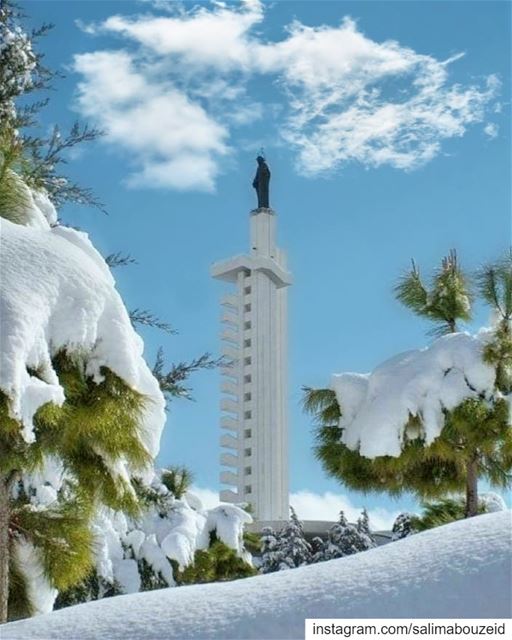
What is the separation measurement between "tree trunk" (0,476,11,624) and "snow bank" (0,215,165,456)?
105 centimetres

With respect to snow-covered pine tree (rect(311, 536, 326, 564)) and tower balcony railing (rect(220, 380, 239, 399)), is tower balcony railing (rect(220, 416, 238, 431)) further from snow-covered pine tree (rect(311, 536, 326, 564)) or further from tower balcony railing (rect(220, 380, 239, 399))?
snow-covered pine tree (rect(311, 536, 326, 564))

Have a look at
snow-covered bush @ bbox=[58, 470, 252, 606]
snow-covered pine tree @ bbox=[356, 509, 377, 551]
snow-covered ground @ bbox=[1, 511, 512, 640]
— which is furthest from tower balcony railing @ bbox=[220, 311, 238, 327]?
snow-covered ground @ bbox=[1, 511, 512, 640]

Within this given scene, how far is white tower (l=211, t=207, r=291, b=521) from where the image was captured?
6369cm

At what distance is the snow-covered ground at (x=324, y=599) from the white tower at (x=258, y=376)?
60.2m

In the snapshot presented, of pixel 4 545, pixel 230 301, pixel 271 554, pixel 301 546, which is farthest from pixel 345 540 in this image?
pixel 230 301

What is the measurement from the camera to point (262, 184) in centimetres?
6750

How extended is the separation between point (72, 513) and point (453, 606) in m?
4.91

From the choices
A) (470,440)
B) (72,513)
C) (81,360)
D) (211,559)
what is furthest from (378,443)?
(211,559)

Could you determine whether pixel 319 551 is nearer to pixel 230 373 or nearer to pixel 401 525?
pixel 401 525

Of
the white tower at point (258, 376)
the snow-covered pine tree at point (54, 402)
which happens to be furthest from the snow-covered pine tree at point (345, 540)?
the white tower at point (258, 376)

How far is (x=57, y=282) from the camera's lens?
6285 mm

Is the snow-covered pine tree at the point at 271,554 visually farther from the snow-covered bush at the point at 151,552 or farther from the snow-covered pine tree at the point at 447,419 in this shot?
the snow-covered pine tree at the point at 447,419

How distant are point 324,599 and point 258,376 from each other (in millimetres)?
61932

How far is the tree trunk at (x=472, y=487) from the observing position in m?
11.8
